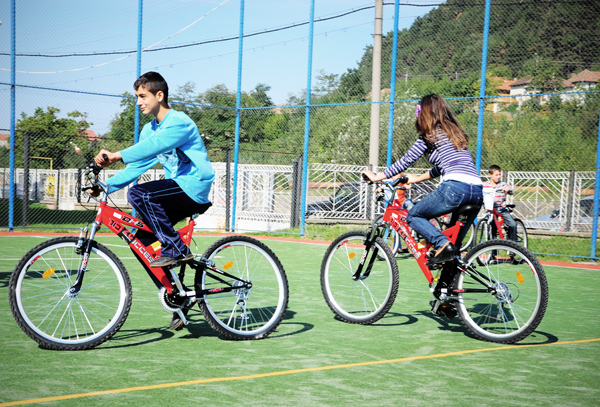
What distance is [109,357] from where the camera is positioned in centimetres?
367

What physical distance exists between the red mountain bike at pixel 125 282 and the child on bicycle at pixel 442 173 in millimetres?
1140

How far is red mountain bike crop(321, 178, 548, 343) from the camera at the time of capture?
14.1 ft

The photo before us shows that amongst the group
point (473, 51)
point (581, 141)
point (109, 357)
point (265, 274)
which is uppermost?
point (473, 51)

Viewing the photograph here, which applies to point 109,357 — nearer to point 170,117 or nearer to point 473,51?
point 170,117

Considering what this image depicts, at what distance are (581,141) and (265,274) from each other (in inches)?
1040

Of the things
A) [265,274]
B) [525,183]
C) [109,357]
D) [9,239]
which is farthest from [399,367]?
[525,183]

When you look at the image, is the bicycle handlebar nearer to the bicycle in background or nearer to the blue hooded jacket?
the blue hooded jacket

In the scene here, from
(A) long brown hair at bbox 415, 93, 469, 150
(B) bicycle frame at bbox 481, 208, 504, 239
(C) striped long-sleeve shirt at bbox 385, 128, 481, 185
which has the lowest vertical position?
(B) bicycle frame at bbox 481, 208, 504, 239

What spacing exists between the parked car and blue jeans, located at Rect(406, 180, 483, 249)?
506 inches

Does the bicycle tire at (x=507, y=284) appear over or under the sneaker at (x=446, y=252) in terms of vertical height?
under

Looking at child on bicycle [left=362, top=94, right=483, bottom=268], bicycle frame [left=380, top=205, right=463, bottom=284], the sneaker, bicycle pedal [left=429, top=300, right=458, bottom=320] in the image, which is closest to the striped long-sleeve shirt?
child on bicycle [left=362, top=94, right=483, bottom=268]

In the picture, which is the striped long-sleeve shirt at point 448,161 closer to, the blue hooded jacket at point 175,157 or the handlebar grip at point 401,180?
the handlebar grip at point 401,180

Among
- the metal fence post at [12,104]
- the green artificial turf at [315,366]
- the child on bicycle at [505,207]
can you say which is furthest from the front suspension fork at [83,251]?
the metal fence post at [12,104]

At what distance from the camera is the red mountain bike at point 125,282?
12.4ft
